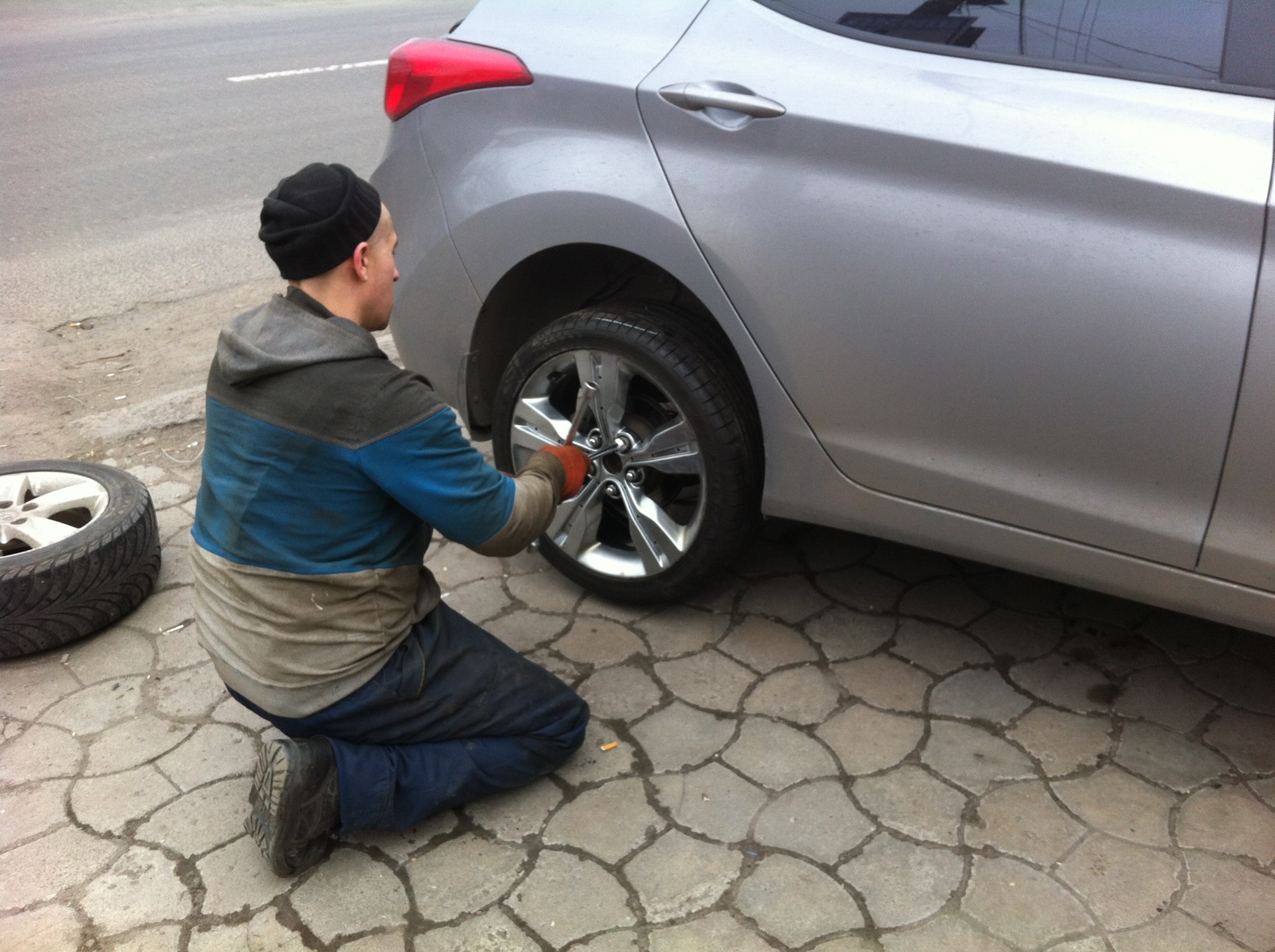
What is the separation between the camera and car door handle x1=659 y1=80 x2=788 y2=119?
96.9 inches

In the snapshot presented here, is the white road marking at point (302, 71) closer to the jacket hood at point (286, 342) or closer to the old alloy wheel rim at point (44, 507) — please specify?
the old alloy wheel rim at point (44, 507)

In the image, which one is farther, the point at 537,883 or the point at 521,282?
the point at 521,282

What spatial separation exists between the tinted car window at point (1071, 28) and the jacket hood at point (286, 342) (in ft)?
3.93

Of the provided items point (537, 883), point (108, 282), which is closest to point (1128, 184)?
point (537, 883)

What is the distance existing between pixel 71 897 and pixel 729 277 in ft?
5.92

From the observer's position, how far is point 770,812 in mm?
2459

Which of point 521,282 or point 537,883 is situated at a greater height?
point 521,282

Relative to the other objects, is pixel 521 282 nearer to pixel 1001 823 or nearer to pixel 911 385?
pixel 911 385

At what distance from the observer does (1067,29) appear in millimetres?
2320

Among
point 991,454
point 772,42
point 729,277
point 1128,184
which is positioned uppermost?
point 772,42

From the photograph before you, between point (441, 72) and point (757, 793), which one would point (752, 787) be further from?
point (441, 72)

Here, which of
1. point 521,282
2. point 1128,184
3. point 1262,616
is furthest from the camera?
point 521,282

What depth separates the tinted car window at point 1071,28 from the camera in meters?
2.22

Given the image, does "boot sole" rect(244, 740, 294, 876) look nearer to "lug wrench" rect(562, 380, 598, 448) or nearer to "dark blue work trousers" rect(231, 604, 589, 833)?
"dark blue work trousers" rect(231, 604, 589, 833)
